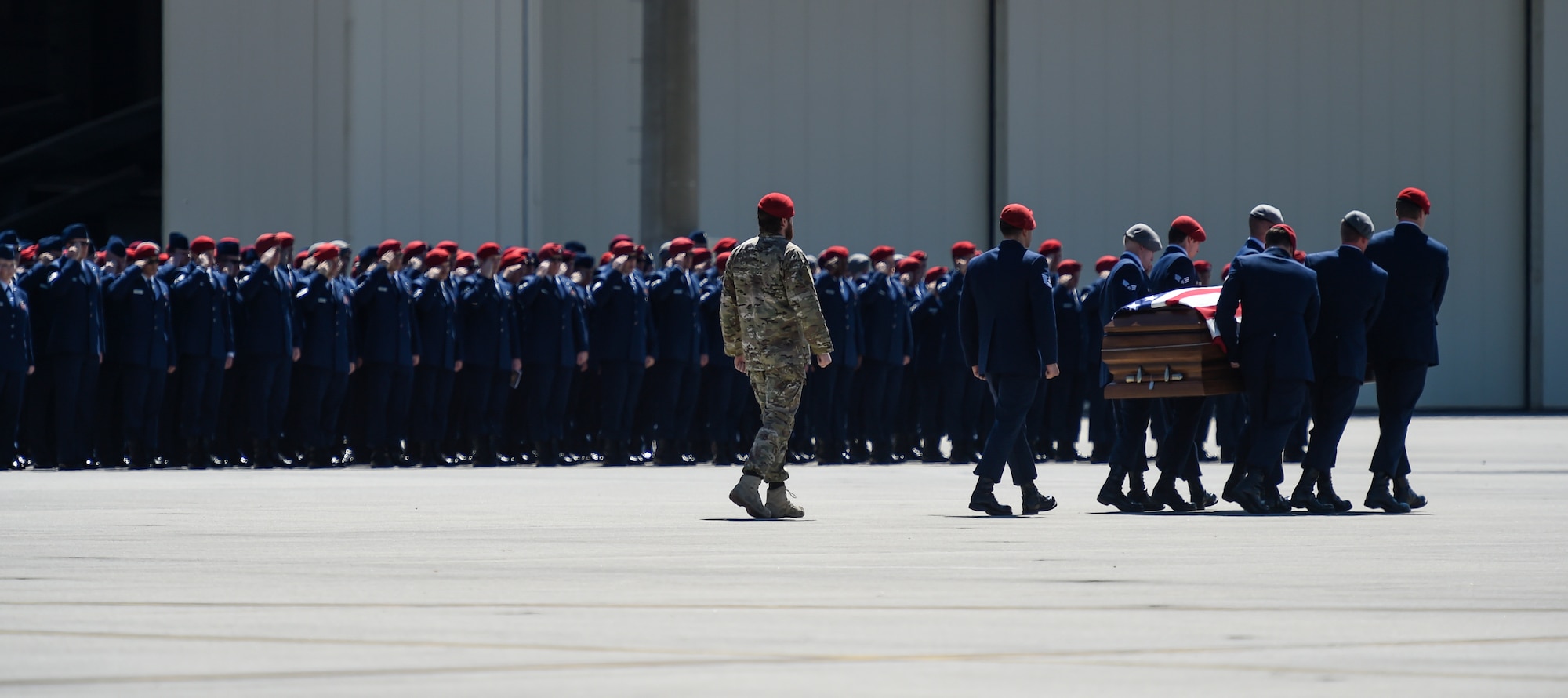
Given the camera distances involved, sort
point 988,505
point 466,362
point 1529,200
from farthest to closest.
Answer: point 1529,200
point 466,362
point 988,505

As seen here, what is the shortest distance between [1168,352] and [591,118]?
17554 millimetres

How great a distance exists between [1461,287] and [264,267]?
63.9 feet

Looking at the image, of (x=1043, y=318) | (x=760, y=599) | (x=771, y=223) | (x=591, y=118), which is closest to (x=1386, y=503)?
(x=1043, y=318)

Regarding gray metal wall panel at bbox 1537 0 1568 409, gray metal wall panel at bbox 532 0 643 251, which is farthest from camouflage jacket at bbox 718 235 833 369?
gray metal wall panel at bbox 1537 0 1568 409

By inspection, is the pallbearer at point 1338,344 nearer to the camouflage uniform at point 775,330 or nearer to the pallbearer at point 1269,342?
the pallbearer at point 1269,342

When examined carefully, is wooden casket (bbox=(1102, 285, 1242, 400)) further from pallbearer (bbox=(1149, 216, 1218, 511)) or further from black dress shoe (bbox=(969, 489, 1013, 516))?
black dress shoe (bbox=(969, 489, 1013, 516))

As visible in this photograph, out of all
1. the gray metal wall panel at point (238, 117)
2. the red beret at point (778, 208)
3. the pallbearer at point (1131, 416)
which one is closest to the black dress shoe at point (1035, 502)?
the pallbearer at point (1131, 416)

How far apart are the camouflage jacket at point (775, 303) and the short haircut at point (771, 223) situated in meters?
0.04

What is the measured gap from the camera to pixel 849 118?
29859mm

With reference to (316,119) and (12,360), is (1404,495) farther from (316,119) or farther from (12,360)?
(316,119)

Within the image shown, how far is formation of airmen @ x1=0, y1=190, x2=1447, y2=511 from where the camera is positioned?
56.5 ft

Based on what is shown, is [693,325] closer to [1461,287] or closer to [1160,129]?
[1160,129]

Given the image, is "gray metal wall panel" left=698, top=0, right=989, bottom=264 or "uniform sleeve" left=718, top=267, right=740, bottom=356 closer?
"uniform sleeve" left=718, top=267, right=740, bottom=356

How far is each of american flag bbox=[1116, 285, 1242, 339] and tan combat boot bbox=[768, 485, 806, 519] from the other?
2.23 meters
